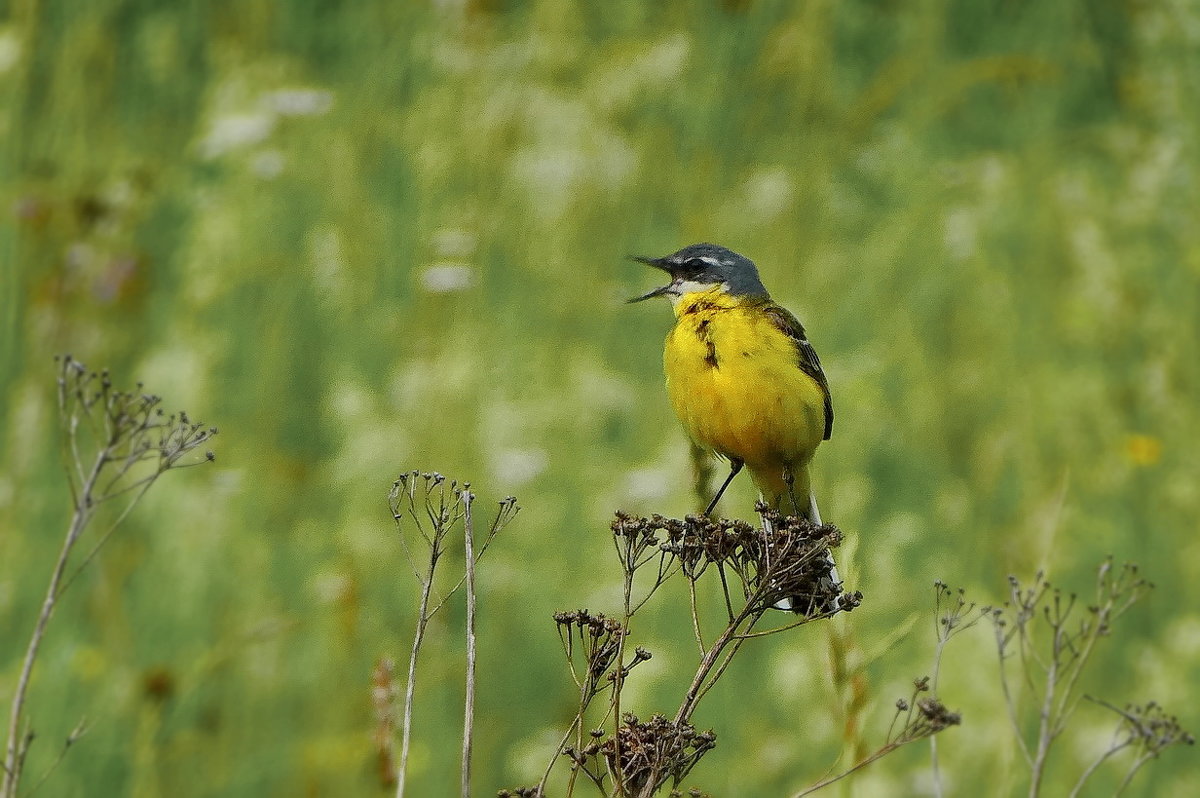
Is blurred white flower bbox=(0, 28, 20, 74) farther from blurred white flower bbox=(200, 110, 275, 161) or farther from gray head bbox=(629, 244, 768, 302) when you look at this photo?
gray head bbox=(629, 244, 768, 302)

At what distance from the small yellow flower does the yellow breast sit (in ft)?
8.62

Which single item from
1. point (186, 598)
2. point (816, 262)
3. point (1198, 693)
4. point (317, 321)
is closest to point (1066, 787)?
point (1198, 693)

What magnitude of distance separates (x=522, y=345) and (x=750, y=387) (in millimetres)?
2077

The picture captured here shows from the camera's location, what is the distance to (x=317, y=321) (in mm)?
5637

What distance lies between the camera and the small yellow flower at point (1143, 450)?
558 centimetres

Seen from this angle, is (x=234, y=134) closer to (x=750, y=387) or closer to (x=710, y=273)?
(x=710, y=273)

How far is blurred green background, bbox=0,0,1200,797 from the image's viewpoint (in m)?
4.14

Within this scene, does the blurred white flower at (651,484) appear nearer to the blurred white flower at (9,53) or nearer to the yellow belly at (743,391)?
the yellow belly at (743,391)

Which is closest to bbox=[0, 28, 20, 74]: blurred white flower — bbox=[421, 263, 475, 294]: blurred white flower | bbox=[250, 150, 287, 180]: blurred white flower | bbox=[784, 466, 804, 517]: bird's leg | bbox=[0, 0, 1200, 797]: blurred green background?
bbox=[0, 0, 1200, 797]: blurred green background

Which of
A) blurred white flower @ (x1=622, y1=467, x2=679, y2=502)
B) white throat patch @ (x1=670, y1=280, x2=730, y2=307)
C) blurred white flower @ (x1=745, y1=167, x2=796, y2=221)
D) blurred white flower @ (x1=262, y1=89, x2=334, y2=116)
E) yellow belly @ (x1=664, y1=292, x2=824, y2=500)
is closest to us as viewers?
yellow belly @ (x1=664, y1=292, x2=824, y2=500)

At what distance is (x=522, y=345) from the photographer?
5289mm

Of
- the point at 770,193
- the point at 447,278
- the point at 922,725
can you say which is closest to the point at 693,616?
the point at 922,725

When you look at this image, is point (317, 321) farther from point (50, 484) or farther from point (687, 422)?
point (687, 422)

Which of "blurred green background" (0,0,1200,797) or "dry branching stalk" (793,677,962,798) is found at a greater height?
"blurred green background" (0,0,1200,797)
